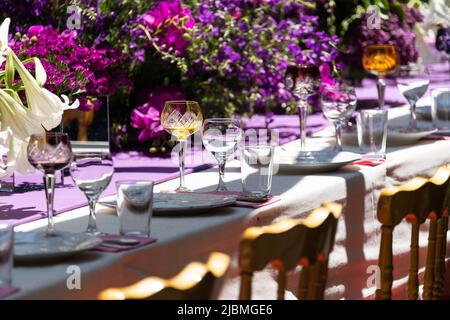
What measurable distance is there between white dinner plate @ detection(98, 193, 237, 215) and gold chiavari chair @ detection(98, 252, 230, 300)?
59 centimetres

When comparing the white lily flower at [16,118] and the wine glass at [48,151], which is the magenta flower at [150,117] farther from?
the wine glass at [48,151]

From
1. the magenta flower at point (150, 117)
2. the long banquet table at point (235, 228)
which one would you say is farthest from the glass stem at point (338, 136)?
the magenta flower at point (150, 117)

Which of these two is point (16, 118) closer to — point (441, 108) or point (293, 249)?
point (293, 249)

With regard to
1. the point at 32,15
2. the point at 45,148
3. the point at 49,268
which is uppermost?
the point at 32,15

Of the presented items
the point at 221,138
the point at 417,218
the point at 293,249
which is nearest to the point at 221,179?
the point at 221,138

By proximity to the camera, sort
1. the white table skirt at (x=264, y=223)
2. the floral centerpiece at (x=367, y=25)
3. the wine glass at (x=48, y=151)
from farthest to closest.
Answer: the floral centerpiece at (x=367, y=25), the wine glass at (x=48, y=151), the white table skirt at (x=264, y=223)

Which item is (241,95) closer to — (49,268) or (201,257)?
(201,257)

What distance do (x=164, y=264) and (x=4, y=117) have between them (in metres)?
0.38

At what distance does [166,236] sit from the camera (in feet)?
5.31

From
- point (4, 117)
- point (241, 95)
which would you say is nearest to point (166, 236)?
point (4, 117)

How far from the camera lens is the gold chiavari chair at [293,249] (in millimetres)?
1303

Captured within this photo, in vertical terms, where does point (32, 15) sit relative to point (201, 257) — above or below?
above

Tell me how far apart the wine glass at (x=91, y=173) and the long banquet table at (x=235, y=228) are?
0.07 meters
